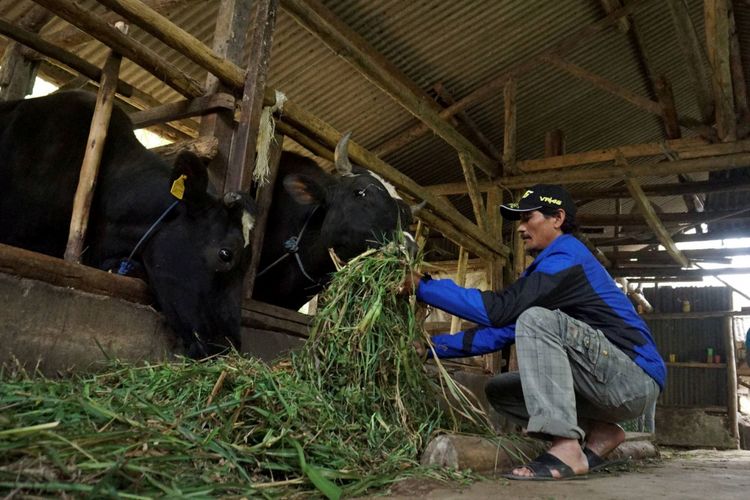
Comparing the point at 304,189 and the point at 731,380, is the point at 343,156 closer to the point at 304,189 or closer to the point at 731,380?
the point at 304,189

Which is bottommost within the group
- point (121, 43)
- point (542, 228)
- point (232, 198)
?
point (542, 228)

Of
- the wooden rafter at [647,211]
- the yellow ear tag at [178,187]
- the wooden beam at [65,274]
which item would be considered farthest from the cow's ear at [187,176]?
the wooden rafter at [647,211]

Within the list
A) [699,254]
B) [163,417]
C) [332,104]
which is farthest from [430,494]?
[699,254]

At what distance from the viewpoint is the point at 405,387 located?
2555 mm

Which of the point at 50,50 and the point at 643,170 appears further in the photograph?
the point at 643,170

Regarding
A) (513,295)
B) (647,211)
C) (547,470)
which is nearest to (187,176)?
(513,295)

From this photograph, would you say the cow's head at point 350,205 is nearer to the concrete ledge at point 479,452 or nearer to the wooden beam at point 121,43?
the wooden beam at point 121,43

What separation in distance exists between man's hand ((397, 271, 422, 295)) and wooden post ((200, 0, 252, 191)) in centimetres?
167

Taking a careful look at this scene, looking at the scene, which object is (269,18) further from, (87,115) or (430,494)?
(430,494)

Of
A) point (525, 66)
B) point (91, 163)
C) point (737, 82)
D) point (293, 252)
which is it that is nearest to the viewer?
point (91, 163)

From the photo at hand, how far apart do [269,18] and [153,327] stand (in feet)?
7.60

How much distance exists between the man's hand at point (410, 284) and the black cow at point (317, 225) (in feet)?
5.51

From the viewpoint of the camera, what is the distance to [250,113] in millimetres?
3900

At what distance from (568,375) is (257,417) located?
1341 millimetres
